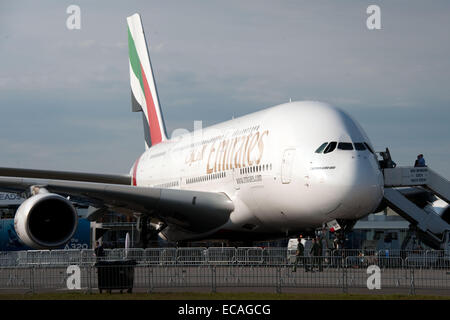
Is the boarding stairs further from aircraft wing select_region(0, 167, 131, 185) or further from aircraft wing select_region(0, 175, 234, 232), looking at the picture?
aircraft wing select_region(0, 167, 131, 185)

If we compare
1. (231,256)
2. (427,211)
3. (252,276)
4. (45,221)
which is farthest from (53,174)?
(427,211)

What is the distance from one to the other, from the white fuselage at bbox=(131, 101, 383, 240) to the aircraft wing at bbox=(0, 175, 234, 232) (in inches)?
15.3

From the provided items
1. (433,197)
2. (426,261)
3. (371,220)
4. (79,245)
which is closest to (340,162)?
(426,261)

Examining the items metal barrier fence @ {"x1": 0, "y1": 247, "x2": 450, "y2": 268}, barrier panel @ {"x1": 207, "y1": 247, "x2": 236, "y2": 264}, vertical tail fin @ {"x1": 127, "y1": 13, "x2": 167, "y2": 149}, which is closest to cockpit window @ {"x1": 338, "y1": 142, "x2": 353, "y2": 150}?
metal barrier fence @ {"x1": 0, "y1": 247, "x2": 450, "y2": 268}

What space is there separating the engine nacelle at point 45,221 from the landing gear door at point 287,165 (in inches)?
215

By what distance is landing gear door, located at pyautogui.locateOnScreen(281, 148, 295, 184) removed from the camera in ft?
64.5

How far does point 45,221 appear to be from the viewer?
20578 mm

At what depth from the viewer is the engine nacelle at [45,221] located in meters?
20.1

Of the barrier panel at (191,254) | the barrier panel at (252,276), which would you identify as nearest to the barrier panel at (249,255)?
the barrier panel at (252,276)

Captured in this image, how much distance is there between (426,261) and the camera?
59.4 ft

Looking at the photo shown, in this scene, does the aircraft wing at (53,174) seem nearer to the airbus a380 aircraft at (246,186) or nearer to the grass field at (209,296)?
the airbus a380 aircraft at (246,186)

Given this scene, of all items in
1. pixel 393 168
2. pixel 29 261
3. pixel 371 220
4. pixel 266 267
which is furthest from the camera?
pixel 371 220
